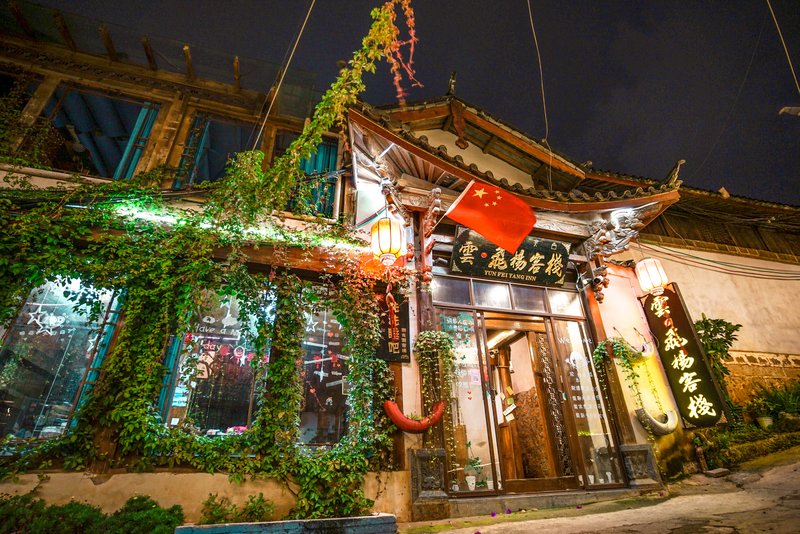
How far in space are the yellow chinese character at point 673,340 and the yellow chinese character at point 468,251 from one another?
526cm

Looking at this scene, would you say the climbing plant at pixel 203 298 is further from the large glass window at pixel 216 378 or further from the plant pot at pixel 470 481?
the plant pot at pixel 470 481

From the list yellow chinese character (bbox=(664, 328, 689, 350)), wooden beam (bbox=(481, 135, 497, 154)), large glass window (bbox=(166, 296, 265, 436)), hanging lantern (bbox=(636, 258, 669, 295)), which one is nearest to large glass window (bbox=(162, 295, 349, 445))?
large glass window (bbox=(166, 296, 265, 436))

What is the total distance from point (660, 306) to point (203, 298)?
413 inches

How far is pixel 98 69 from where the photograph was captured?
8719mm

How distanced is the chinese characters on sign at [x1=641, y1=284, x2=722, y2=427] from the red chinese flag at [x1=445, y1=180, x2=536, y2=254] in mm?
Result: 4655

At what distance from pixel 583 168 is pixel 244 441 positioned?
11.2 metres

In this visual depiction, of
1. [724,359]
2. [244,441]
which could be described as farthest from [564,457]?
[244,441]

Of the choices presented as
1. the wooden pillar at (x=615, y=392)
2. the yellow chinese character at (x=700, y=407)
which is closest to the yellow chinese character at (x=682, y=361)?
the yellow chinese character at (x=700, y=407)

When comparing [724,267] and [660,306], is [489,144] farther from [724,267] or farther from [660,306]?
[724,267]

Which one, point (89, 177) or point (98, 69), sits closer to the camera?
point (89, 177)

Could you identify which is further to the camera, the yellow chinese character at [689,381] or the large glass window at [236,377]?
the yellow chinese character at [689,381]

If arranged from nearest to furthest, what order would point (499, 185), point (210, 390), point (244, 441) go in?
point (244, 441)
point (210, 390)
point (499, 185)

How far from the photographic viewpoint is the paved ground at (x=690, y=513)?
4.15 meters

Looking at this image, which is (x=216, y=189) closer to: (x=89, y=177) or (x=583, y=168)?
(x=89, y=177)
